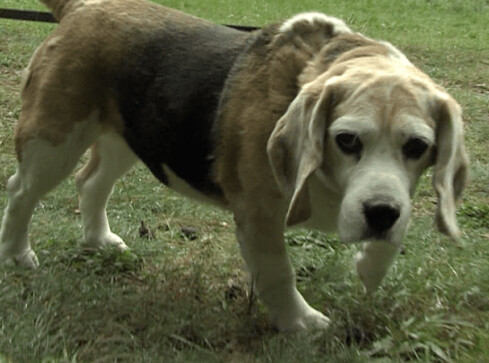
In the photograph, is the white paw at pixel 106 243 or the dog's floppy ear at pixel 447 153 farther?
the white paw at pixel 106 243

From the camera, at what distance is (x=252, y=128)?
13.6ft

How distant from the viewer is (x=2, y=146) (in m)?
7.37

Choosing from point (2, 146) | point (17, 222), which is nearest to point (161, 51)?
point (17, 222)

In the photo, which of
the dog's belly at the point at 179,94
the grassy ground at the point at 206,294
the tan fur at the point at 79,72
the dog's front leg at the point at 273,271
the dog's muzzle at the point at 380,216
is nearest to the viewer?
the dog's muzzle at the point at 380,216

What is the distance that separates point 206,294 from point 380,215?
1.49 m

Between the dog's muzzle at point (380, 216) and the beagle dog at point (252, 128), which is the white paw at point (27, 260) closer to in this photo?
the beagle dog at point (252, 128)

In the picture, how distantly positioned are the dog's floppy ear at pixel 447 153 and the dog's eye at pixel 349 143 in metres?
0.38

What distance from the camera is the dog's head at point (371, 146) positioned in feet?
11.4

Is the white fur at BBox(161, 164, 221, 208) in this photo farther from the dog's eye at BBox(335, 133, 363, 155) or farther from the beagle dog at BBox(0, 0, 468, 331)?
the dog's eye at BBox(335, 133, 363, 155)

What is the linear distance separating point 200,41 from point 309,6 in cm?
1459

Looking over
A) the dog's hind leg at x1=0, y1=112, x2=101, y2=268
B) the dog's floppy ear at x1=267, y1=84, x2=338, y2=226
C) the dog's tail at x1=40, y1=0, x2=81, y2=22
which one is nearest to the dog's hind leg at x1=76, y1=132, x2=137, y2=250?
the dog's hind leg at x1=0, y1=112, x2=101, y2=268

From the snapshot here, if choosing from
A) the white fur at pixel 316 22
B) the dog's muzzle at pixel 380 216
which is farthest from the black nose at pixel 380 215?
the white fur at pixel 316 22

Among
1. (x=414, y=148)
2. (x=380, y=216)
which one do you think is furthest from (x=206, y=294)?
(x=414, y=148)

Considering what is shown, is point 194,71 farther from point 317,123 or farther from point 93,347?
point 93,347
